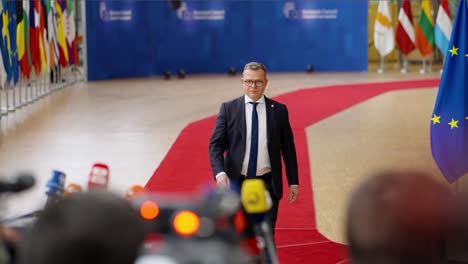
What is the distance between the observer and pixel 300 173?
32.3 feet

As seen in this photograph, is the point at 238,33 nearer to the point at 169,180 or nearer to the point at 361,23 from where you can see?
the point at 361,23

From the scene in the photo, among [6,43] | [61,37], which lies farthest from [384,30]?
[6,43]

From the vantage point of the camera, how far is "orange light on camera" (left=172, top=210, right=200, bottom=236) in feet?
4.63

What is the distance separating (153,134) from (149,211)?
1193 centimetres

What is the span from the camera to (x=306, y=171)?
998 cm

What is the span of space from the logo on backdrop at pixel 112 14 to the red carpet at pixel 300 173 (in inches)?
336

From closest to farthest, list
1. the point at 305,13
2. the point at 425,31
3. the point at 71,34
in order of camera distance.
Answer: the point at 71,34, the point at 425,31, the point at 305,13

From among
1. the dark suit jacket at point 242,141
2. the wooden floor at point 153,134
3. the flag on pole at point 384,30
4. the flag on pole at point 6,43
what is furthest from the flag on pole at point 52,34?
the dark suit jacket at point 242,141

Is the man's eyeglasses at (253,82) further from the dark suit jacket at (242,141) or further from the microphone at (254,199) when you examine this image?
the microphone at (254,199)

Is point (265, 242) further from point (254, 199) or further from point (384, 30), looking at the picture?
point (384, 30)

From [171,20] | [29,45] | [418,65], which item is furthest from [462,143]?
[418,65]

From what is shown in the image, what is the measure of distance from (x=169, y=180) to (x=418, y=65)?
81.7 feet

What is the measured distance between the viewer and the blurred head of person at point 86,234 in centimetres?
130

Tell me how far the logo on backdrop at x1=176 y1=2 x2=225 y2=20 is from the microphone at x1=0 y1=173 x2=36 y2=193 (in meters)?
27.7
